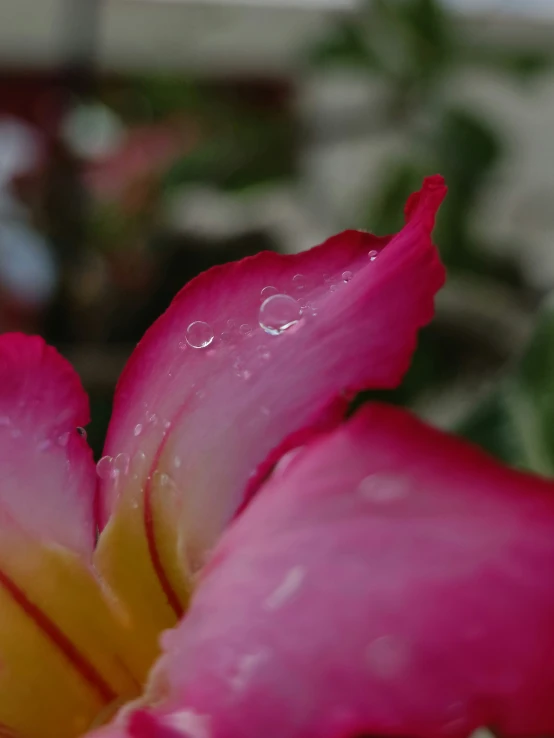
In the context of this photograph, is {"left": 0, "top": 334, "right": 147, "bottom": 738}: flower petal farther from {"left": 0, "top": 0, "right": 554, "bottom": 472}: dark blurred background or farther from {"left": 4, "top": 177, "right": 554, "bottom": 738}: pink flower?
{"left": 0, "top": 0, "right": 554, "bottom": 472}: dark blurred background

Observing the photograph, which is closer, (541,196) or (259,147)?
(259,147)

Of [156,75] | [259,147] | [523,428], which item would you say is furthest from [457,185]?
[156,75]

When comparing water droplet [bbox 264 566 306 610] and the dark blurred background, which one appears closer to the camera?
water droplet [bbox 264 566 306 610]

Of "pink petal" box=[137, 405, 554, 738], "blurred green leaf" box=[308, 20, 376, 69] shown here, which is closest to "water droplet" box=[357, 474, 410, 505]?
"pink petal" box=[137, 405, 554, 738]

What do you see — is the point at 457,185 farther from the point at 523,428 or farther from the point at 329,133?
the point at 523,428

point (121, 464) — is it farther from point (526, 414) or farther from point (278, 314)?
point (526, 414)

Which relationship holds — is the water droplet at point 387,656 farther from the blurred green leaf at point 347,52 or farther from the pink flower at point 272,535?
the blurred green leaf at point 347,52

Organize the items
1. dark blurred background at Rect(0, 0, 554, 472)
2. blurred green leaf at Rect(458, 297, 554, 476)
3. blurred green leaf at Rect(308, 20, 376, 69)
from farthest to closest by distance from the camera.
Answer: blurred green leaf at Rect(308, 20, 376, 69) → dark blurred background at Rect(0, 0, 554, 472) → blurred green leaf at Rect(458, 297, 554, 476)
